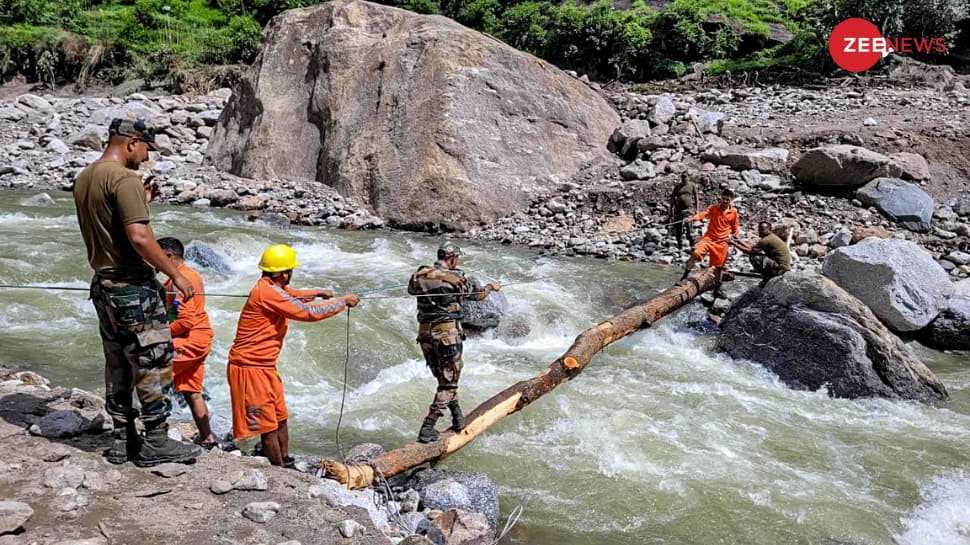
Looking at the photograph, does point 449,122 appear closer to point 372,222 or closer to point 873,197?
point 372,222

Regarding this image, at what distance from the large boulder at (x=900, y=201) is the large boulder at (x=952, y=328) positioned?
3.61 meters

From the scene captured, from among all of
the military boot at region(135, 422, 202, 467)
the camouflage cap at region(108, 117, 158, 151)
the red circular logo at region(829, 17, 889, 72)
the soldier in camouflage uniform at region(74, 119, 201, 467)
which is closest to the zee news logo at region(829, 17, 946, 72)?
the red circular logo at region(829, 17, 889, 72)

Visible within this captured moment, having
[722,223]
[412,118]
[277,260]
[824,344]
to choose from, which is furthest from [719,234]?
[412,118]

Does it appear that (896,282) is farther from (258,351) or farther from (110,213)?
(110,213)

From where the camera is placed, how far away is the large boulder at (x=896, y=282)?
8.58 meters

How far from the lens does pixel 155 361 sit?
366 centimetres

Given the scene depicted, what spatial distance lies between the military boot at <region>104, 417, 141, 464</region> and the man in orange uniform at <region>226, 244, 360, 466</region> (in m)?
0.60

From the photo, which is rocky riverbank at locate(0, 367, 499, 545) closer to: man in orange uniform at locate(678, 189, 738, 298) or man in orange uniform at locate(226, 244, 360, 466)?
man in orange uniform at locate(226, 244, 360, 466)

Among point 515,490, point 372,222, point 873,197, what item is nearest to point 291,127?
point 372,222

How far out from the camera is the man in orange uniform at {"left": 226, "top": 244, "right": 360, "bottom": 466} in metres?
4.24

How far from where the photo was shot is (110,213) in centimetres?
346

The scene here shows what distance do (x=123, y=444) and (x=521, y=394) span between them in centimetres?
320

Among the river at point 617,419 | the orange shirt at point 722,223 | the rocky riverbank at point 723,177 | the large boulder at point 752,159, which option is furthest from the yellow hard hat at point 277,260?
the large boulder at point 752,159

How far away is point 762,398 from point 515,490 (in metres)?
3.33
